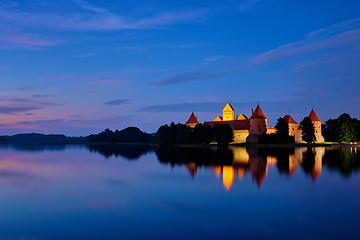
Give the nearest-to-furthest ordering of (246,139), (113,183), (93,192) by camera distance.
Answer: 1. (93,192)
2. (113,183)
3. (246,139)

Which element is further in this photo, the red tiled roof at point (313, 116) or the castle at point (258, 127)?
the red tiled roof at point (313, 116)

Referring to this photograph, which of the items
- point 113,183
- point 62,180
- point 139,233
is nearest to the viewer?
point 139,233

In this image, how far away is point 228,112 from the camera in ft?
301

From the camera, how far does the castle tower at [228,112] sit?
90.9m

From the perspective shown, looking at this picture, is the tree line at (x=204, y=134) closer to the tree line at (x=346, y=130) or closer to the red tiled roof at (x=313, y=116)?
the red tiled roof at (x=313, y=116)

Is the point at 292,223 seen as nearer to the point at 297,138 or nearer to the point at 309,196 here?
the point at 309,196

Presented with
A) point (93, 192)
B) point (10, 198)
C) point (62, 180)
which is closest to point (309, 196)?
point (93, 192)

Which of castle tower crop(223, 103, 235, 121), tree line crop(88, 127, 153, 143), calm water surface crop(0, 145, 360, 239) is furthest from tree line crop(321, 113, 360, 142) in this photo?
tree line crop(88, 127, 153, 143)

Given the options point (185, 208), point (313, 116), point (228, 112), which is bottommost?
point (185, 208)

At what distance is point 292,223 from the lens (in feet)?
27.4

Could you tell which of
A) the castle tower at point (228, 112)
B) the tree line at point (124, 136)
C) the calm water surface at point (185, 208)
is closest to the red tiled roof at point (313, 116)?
the castle tower at point (228, 112)

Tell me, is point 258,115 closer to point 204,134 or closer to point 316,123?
point 316,123

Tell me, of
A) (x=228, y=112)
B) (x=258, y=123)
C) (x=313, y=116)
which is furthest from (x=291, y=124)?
(x=228, y=112)

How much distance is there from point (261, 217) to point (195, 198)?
3.35 m
